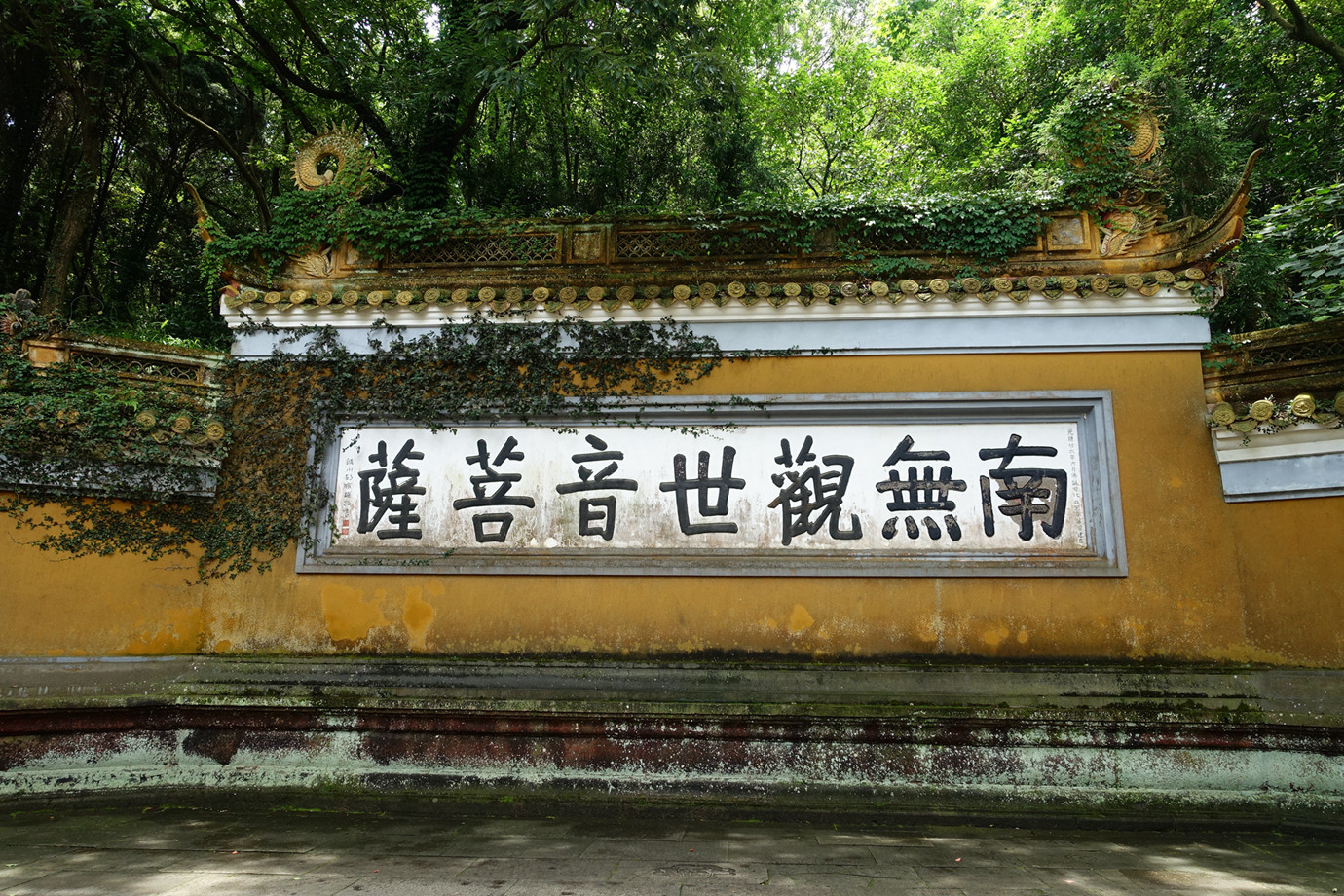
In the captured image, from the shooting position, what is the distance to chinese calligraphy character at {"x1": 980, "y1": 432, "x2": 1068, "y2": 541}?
194 inches

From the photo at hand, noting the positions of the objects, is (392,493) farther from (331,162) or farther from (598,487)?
(331,162)

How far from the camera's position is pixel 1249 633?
4594 millimetres

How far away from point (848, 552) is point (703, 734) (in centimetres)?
154

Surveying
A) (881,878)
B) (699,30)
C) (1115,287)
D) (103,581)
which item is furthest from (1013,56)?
(103,581)

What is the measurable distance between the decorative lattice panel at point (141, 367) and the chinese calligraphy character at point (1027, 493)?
5.73m

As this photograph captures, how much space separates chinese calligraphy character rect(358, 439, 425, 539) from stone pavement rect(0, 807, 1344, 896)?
73.4 inches

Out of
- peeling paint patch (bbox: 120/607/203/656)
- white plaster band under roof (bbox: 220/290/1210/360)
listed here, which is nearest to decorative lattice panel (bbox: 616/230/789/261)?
white plaster band under roof (bbox: 220/290/1210/360)

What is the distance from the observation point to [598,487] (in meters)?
5.20

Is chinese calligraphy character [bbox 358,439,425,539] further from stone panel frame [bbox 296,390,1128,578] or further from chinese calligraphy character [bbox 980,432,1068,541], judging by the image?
chinese calligraphy character [bbox 980,432,1068,541]

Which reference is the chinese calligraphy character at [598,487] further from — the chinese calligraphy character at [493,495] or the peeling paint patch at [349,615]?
the peeling paint patch at [349,615]

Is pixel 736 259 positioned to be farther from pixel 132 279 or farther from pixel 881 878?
pixel 132 279

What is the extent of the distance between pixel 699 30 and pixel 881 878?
21.8 ft

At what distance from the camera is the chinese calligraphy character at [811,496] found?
504 cm

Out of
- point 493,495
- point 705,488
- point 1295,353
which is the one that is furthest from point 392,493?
point 1295,353
